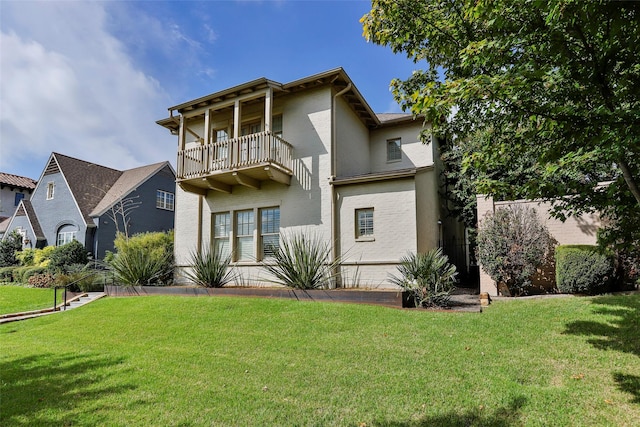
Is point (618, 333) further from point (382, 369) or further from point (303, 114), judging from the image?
point (303, 114)

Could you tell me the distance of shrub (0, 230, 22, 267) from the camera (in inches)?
922

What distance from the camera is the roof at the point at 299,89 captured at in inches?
471

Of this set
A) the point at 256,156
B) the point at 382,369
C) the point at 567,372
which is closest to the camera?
the point at 567,372

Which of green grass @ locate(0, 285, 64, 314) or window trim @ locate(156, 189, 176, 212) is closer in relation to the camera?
green grass @ locate(0, 285, 64, 314)

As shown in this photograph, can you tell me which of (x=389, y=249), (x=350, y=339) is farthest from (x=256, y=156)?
(x=350, y=339)

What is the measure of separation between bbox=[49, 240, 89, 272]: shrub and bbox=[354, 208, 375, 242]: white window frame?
54.6 feet

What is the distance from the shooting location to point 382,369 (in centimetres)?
482

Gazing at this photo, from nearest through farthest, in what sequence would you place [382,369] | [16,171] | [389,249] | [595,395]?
[595,395], [382,369], [389,249], [16,171]

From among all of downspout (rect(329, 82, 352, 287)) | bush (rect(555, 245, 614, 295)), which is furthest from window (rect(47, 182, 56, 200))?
bush (rect(555, 245, 614, 295))

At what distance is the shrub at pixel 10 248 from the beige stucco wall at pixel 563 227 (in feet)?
92.5

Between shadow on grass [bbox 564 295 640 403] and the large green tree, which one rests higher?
the large green tree

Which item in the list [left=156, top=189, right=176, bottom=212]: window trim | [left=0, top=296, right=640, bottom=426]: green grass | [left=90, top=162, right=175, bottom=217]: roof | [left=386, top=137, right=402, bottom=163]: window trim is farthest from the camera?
[left=156, top=189, right=176, bottom=212]: window trim

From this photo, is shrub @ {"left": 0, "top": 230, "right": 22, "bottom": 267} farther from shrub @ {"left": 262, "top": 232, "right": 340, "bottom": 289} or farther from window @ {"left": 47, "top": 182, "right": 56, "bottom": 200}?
shrub @ {"left": 262, "top": 232, "right": 340, "bottom": 289}

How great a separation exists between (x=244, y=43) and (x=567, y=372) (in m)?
10.4
